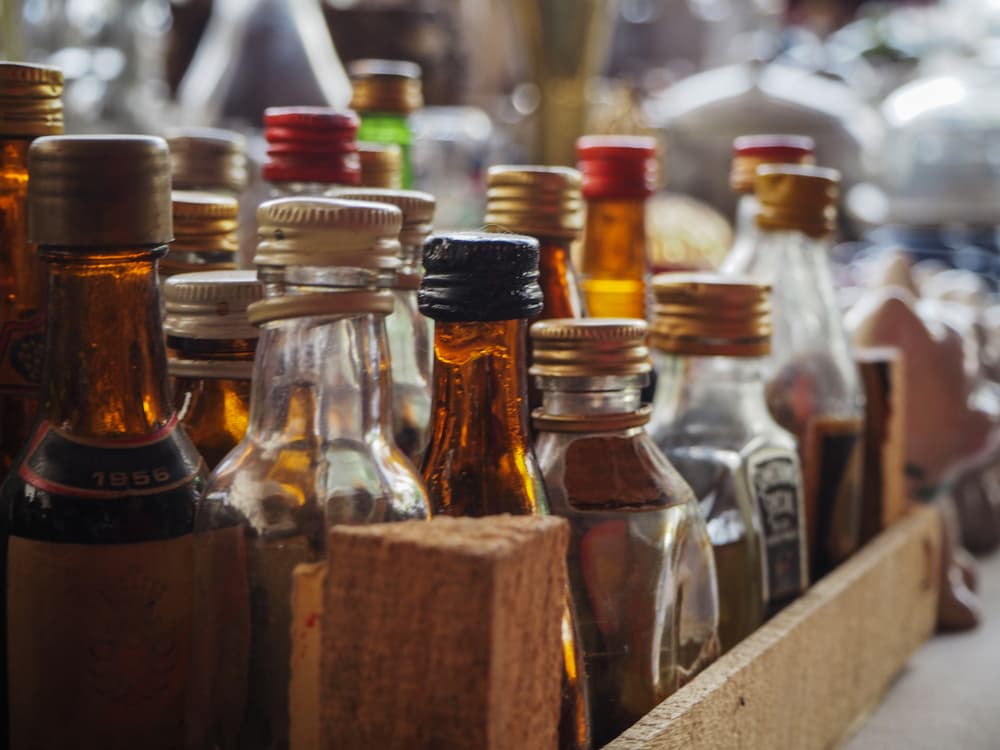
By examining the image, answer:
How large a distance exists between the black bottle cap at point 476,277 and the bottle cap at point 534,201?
117 millimetres

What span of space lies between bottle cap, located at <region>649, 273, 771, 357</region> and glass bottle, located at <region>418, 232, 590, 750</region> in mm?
138

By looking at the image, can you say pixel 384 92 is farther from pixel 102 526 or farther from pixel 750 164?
pixel 102 526

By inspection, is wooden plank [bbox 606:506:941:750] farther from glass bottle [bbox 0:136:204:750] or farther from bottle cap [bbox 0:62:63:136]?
bottle cap [bbox 0:62:63:136]

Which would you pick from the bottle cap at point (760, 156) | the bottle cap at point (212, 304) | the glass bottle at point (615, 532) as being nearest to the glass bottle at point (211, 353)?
the bottle cap at point (212, 304)

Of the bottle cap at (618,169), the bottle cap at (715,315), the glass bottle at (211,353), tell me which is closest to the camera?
the glass bottle at (211,353)

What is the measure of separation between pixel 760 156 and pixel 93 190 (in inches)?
17.3

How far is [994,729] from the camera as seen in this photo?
2.17 feet

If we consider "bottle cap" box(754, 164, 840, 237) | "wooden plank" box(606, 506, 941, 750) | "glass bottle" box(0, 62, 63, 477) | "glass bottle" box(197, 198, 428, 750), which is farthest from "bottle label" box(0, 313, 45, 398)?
"bottle cap" box(754, 164, 840, 237)

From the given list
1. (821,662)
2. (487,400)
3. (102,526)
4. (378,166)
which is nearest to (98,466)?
(102,526)

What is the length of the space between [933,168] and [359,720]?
5.82 ft

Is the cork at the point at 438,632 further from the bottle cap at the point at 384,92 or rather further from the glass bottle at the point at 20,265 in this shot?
Answer: the bottle cap at the point at 384,92

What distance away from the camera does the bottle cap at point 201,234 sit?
46cm

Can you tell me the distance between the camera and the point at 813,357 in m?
0.65

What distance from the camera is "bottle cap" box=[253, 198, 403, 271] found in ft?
1.04
